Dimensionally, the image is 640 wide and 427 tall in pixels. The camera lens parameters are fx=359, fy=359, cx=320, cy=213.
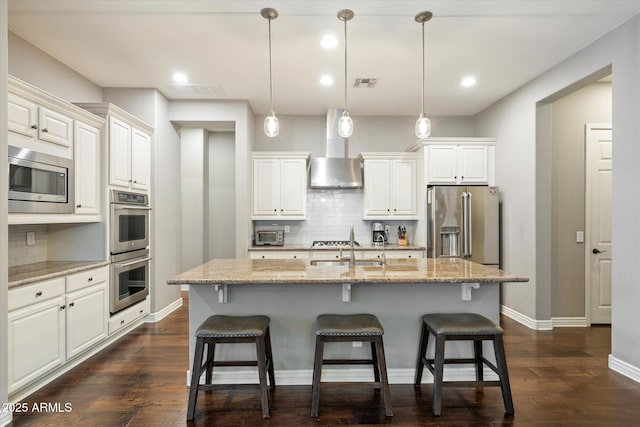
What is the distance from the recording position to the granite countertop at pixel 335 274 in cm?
235

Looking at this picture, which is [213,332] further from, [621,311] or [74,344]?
[621,311]

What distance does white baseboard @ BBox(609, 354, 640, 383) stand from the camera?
2848mm

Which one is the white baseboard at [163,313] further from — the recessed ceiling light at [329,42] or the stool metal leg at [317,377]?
the recessed ceiling light at [329,42]

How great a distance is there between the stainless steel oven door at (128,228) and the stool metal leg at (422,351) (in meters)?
3.04

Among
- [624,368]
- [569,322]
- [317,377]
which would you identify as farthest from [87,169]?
[569,322]

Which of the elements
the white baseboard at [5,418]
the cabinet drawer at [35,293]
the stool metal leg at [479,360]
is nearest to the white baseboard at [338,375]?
the stool metal leg at [479,360]

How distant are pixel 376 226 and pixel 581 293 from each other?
2.67 meters

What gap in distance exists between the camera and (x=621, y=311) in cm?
299

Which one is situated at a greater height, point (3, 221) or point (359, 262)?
point (3, 221)

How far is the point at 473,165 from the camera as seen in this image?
5.00 metres

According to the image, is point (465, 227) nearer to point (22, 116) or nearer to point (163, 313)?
point (163, 313)

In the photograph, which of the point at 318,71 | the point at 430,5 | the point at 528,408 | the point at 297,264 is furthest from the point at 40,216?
the point at 528,408

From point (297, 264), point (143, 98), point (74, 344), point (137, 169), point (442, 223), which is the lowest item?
point (74, 344)

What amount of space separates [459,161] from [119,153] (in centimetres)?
421
